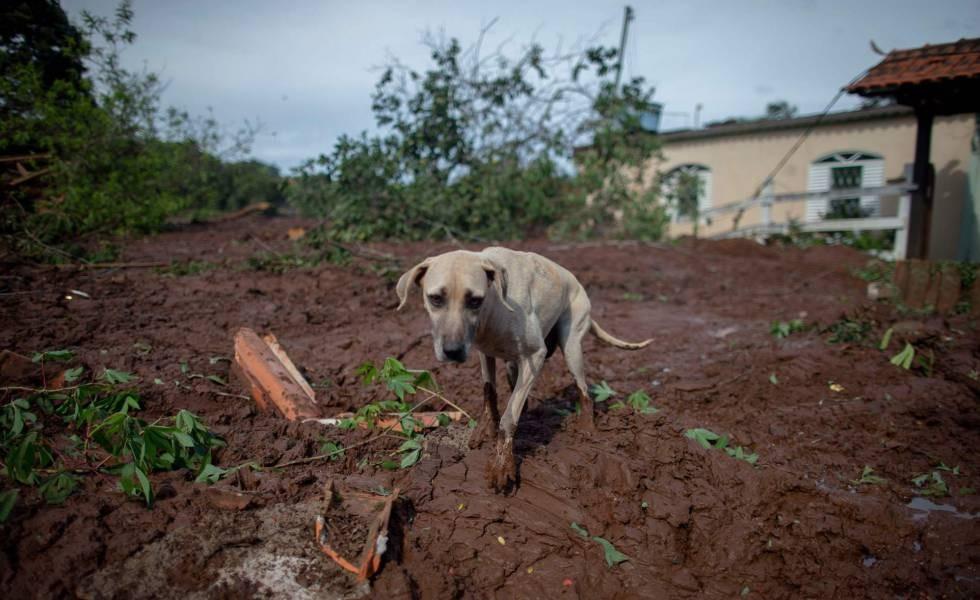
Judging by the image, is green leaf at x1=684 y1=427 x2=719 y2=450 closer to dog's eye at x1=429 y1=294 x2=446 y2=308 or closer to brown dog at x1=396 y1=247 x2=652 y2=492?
brown dog at x1=396 y1=247 x2=652 y2=492

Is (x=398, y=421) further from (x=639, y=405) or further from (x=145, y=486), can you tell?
(x=639, y=405)

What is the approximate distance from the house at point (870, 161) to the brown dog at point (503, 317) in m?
8.53

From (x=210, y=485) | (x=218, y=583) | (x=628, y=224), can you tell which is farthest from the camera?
(x=628, y=224)

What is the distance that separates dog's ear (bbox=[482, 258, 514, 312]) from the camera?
3424mm

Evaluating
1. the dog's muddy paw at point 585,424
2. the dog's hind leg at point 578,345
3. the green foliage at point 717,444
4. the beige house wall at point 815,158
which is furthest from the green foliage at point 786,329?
the beige house wall at point 815,158

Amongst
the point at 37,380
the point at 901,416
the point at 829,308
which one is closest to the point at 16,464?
the point at 37,380

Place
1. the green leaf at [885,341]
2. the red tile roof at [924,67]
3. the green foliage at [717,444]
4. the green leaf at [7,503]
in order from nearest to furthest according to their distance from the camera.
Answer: the green leaf at [7,503] < the green foliage at [717,444] < the green leaf at [885,341] < the red tile roof at [924,67]

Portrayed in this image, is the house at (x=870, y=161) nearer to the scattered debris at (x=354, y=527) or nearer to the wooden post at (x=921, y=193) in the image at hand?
the wooden post at (x=921, y=193)

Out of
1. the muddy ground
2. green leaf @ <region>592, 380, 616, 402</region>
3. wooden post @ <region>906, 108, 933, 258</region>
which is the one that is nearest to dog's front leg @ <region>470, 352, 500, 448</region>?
the muddy ground

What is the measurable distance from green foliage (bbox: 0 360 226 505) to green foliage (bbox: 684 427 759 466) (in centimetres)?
310

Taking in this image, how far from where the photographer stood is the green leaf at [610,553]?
3.07 metres

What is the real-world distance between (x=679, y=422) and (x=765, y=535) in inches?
47.4

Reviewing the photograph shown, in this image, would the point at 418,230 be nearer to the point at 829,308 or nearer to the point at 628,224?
the point at 628,224

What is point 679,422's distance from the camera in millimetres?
4492
